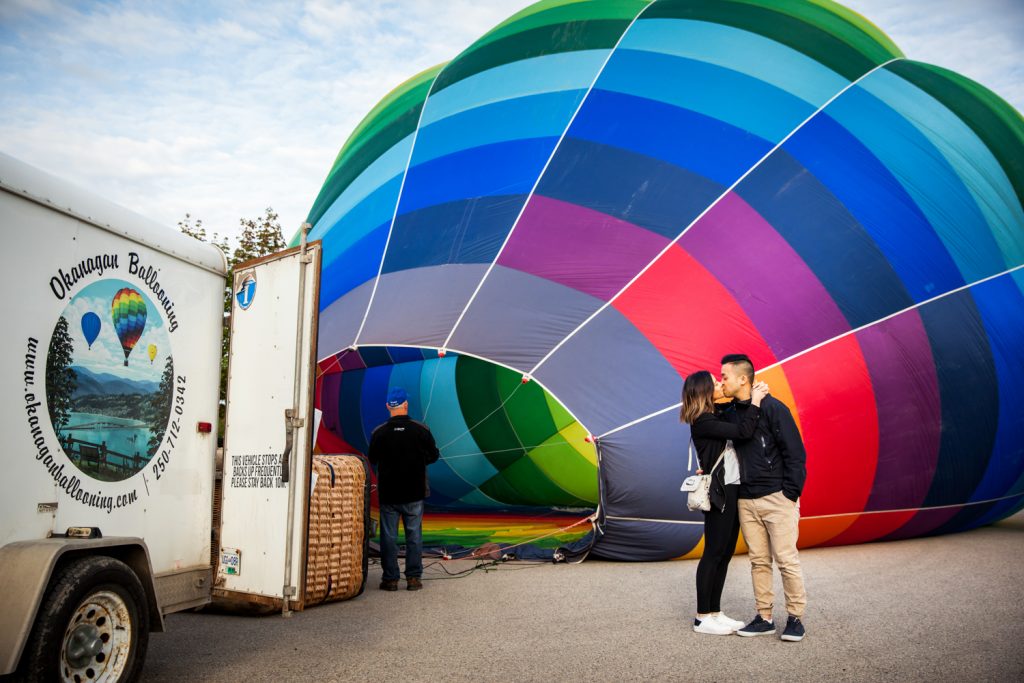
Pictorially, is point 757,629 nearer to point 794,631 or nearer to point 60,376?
point 794,631

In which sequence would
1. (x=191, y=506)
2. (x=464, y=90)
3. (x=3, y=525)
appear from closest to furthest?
1. (x=3, y=525)
2. (x=191, y=506)
3. (x=464, y=90)

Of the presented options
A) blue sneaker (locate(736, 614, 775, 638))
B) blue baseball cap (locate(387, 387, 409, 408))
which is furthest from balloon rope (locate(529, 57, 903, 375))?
blue sneaker (locate(736, 614, 775, 638))

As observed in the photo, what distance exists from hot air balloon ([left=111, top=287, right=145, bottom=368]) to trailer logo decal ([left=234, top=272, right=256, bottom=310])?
2.45ft

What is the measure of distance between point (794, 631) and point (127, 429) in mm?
3392

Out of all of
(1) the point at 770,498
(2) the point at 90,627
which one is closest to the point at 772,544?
(1) the point at 770,498

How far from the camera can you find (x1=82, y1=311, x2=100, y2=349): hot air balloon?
335 cm

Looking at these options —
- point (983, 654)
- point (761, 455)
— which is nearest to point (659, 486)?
point (761, 455)

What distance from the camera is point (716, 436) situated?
15.0 ft

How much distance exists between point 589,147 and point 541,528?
13.5 ft

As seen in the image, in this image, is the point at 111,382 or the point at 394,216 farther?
the point at 394,216

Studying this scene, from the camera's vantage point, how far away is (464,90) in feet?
28.2

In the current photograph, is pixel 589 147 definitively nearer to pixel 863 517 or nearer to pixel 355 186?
pixel 355 186

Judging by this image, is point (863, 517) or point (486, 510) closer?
point (863, 517)

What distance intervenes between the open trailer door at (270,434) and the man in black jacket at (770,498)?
2330 mm
